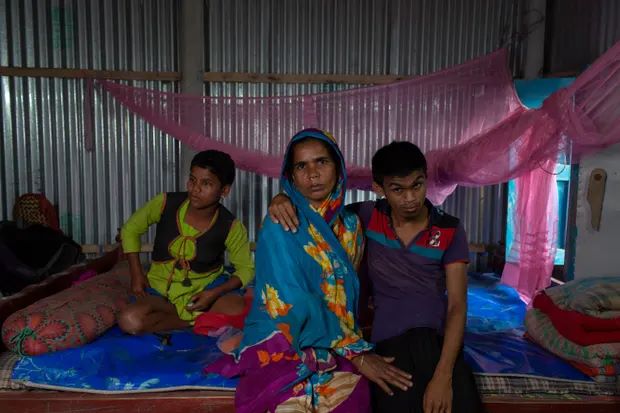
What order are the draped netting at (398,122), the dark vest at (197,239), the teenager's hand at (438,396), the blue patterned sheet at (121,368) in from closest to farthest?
the teenager's hand at (438,396), the blue patterned sheet at (121,368), the dark vest at (197,239), the draped netting at (398,122)

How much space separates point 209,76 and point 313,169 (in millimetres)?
2955

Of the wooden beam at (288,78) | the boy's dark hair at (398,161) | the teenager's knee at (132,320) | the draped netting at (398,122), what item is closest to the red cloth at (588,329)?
the boy's dark hair at (398,161)

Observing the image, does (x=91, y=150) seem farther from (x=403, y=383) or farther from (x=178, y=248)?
(x=403, y=383)

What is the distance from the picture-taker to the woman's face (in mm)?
1897

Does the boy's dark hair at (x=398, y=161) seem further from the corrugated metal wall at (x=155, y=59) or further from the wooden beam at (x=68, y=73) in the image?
the wooden beam at (x=68, y=73)

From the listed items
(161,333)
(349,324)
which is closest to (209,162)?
(161,333)

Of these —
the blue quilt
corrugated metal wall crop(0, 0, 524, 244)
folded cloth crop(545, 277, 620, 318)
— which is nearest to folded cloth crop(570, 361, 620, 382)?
the blue quilt

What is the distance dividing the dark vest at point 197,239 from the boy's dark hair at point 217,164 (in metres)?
0.24

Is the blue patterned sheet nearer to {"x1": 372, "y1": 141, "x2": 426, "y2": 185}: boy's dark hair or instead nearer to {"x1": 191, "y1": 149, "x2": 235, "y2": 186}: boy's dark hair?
{"x1": 191, "y1": 149, "x2": 235, "y2": 186}: boy's dark hair

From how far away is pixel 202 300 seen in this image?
8.54 ft

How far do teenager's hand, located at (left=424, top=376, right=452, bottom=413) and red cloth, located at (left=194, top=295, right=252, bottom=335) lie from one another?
3.79ft

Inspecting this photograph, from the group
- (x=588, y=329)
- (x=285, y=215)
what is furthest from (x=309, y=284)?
(x=588, y=329)

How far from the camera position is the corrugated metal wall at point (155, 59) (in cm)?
454

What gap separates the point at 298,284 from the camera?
5.94ft
